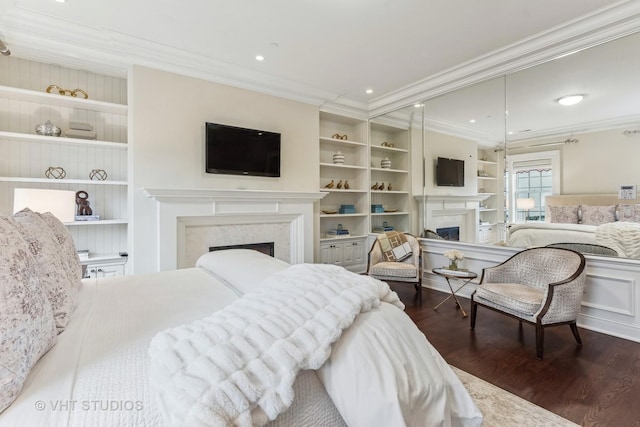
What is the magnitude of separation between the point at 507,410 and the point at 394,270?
1.98m

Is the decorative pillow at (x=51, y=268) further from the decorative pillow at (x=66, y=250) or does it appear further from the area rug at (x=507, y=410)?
the area rug at (x=507, y=410)

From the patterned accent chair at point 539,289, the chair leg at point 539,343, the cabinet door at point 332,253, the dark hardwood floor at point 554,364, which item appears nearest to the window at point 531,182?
the patterned accent chair at point 539,289

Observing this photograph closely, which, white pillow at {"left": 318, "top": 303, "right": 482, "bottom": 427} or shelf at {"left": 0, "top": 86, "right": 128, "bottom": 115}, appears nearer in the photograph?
white pillow at {"left": 318, "top": 303, "right": 482, "bottom": 427}

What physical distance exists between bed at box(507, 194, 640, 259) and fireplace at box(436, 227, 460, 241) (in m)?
0.79

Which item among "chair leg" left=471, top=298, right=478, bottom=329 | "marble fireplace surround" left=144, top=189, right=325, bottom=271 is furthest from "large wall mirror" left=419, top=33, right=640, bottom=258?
"marble fireplace surround" left=144, top=189, right=325, bottom=271

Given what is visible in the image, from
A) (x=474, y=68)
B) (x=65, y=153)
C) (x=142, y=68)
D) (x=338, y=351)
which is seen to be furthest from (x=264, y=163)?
(x=338, y=351)

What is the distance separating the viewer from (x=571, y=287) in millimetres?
2328

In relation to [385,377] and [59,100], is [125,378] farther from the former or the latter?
[59,100]

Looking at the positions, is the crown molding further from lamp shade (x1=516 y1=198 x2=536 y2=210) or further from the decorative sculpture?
the decorative sculpture

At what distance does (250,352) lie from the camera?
2.51 feet

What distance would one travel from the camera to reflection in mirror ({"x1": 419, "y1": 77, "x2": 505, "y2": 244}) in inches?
142

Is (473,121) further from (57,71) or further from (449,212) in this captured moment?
(57,71)

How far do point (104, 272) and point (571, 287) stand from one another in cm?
423

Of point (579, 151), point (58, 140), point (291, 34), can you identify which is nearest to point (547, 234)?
point (579, 151)
